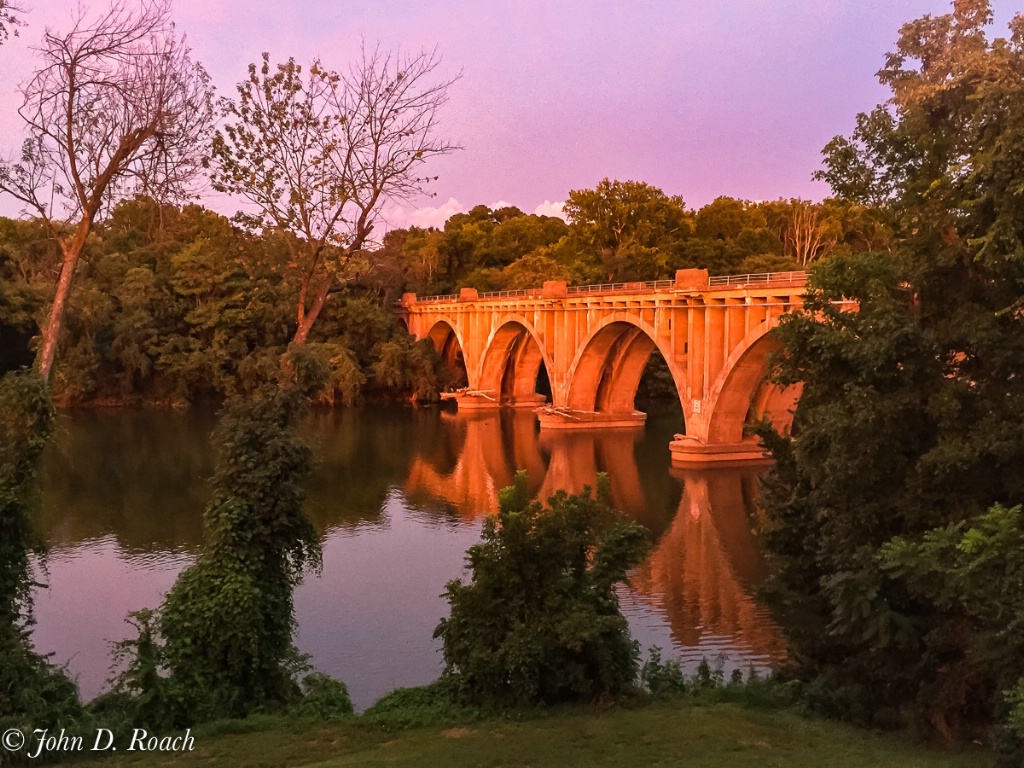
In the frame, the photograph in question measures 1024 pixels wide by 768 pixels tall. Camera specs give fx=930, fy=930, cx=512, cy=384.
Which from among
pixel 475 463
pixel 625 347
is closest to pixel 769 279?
pixel 625 347

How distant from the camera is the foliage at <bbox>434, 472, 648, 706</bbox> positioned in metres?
10.4

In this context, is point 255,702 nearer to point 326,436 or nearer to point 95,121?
point 95,121

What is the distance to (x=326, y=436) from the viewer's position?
136ft

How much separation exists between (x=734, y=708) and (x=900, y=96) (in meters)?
7.33

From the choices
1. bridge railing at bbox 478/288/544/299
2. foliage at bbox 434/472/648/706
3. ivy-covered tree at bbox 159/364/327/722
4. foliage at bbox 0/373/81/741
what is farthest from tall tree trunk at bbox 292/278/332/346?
bridge railing at bbox 478/288/544/299

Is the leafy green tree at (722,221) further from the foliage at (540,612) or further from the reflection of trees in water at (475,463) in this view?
the foliage at (540,612)

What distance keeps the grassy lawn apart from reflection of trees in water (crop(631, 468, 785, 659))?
4.64m

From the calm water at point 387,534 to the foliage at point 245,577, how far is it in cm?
186

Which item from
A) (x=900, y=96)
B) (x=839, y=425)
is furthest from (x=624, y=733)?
(x=900, y=96)

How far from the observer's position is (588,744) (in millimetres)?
9250

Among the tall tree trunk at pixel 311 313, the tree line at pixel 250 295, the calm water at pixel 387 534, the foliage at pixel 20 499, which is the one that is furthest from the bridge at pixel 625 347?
the foliage at pixel 20 499

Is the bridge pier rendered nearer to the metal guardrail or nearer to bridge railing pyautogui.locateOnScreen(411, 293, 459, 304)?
the metal guardrail

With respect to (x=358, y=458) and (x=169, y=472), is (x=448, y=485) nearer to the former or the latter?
(x=358, y=458)

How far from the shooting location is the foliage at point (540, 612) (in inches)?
408
